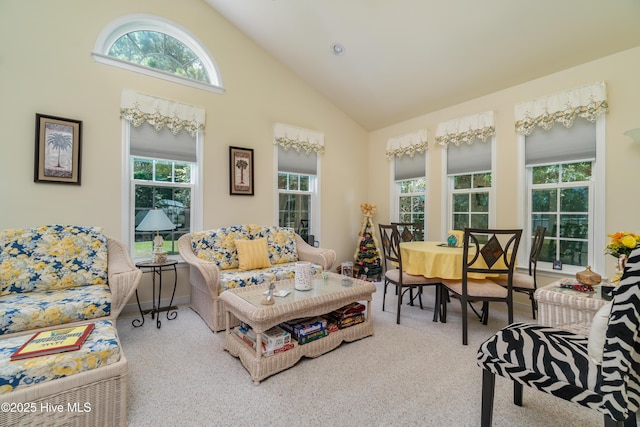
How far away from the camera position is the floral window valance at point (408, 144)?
4.63 metres

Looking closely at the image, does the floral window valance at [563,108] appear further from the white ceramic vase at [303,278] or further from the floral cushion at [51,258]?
the floral cushion at [51,258]

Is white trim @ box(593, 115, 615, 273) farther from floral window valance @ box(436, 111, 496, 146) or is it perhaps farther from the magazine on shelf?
the magazine on shelf

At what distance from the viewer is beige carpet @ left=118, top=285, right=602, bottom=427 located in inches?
63.4

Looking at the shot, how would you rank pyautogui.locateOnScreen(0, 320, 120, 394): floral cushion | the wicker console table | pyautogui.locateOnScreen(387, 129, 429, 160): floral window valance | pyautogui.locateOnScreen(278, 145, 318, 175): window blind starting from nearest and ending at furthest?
1. pyautogui.locateOnScreen(0, 320, 120, 394): floral cushion
2. the wicker console table
3. pyautogui.locateOnScreen(278, 145, 318, 175): window blind
4. pyautogui.locateOnScreen(387, 129, 429, 160): floral window valance

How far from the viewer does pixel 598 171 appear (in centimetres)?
306

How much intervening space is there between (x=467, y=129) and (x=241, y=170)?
3312 mm

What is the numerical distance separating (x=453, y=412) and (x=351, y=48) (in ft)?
13.3

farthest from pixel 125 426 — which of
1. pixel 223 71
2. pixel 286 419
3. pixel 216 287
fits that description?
pixel 223 71

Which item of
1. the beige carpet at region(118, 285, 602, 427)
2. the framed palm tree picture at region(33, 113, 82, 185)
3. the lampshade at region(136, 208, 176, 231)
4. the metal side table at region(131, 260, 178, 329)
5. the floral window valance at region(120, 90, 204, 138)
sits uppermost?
the floral window valance at region(120, 90, 204, 138)

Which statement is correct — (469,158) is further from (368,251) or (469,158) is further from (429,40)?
(368,251)

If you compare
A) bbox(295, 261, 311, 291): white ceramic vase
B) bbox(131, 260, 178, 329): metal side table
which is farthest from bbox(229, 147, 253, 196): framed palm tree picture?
bbox(295, 261, 311, 291): white ceramic vase

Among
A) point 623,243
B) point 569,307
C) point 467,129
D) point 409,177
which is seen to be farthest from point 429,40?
point 569,307

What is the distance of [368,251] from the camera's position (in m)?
5.00

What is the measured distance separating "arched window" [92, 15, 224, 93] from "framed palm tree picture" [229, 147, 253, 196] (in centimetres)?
87
